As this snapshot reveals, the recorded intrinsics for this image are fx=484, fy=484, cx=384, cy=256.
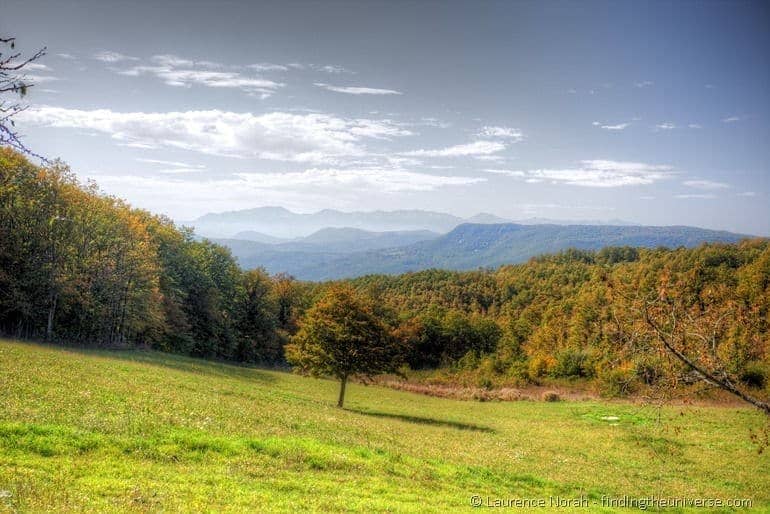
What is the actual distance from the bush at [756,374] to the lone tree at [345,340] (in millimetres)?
39811

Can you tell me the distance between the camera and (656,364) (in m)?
10.5

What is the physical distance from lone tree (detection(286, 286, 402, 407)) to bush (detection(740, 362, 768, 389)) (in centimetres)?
3981

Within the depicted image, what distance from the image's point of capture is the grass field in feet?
36.3

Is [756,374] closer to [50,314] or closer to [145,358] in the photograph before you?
[145,358]

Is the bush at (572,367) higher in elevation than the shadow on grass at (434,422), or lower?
lower

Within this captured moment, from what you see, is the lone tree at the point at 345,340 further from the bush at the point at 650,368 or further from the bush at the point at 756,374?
the bush at the point at 756,374

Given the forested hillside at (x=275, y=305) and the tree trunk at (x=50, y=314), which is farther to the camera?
the tree trunk at (x=50, y=314)

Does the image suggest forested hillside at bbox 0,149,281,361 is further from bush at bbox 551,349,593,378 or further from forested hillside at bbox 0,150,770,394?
bush at bbox 551,349,593,378

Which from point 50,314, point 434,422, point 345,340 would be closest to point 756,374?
point 434,422

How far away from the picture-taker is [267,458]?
14.7 m

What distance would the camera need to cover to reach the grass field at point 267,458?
11.1 metres

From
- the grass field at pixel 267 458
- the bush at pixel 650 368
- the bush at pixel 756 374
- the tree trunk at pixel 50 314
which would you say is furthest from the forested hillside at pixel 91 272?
the bush at pixel 756 374

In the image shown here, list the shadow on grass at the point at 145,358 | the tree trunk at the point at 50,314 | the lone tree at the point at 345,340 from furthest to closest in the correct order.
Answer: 1. the tree trunk at the point at 50,314
2. the shadow on grass at the point at 145,358
3. the lone tree at the point at 345,340

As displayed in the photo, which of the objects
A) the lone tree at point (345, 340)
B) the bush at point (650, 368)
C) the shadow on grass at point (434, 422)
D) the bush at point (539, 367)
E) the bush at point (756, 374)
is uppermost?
the bush at point (650, 368)
